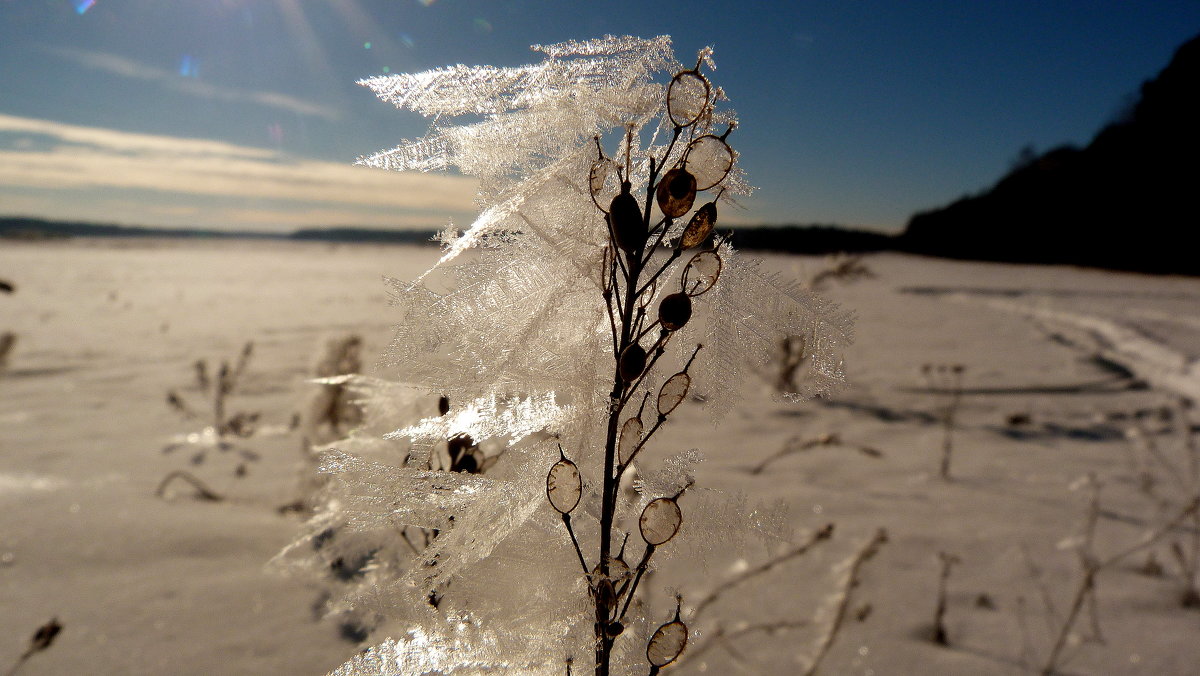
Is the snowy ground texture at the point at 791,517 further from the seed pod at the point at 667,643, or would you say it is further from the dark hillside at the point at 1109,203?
the dark hillside at the point at 1109,203

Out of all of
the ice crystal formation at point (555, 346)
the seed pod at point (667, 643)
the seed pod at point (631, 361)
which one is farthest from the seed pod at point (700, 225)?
the seed pod at point (667, 643)

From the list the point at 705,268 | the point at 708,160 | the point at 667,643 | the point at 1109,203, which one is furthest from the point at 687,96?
the point at 1109,203

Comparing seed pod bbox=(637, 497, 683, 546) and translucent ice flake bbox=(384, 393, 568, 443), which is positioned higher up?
translucent ice flake bbox=(384, 393, 568, 443)

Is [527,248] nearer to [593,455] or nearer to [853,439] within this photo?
[593,455]

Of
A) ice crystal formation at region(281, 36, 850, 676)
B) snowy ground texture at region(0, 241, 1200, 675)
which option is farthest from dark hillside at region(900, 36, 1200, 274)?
ice crystal formation at region(281, 36, 850, 676)

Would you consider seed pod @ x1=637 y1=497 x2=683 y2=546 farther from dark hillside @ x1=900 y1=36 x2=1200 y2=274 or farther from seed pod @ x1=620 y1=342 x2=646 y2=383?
dark hillside @ x1=900 y1=36 x2=1200 y2=274

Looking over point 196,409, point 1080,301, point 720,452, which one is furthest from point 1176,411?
point 1080,301
